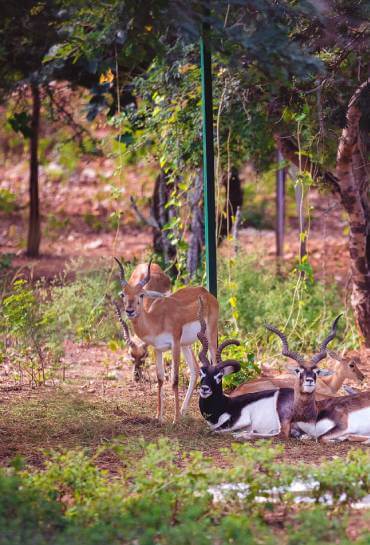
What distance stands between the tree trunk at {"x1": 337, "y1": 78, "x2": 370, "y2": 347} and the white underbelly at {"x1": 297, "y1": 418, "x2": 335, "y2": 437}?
3.36 meters

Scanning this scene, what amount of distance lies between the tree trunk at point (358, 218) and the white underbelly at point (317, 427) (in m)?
3.36

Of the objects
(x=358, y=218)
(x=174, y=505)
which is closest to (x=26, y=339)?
(x=358, y=218)

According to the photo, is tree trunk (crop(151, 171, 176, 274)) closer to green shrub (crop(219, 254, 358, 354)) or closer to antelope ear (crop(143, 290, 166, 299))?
green shrub (crop(219, 254, 358, 354))

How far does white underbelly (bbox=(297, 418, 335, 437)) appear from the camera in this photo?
7.86 meters

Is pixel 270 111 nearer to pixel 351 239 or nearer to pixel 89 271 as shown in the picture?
pixel 351 239

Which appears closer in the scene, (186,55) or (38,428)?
(38,428)

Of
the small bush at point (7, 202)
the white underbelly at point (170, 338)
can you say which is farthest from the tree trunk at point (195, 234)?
the small bush at point (7, 202)

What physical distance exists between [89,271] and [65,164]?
1123 centimetres

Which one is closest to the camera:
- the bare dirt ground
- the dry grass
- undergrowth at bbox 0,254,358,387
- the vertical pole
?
the dry grass

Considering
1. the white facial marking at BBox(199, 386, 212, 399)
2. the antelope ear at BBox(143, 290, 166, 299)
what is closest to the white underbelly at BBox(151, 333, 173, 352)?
the antelope ear at BBox(143, 290, 166, 299)

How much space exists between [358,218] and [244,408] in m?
3.70

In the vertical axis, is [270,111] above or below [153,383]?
above

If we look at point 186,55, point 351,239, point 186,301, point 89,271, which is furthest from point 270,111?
point 89,271

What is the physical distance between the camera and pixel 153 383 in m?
9.88
